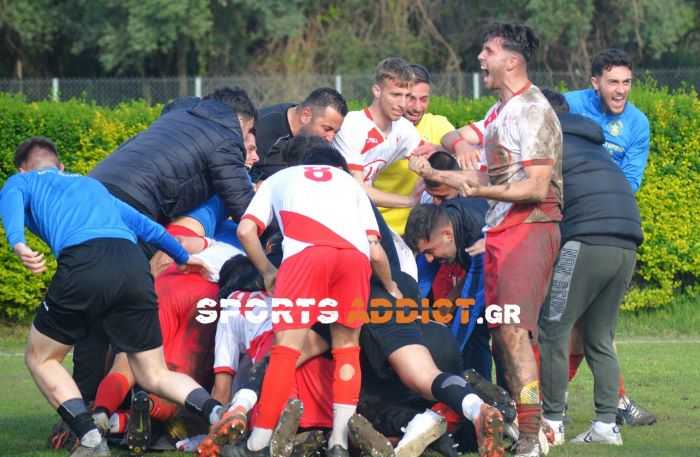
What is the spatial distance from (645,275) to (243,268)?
708cm

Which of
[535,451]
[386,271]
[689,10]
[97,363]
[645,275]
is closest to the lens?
[535,451]

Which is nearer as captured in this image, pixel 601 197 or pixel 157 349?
pixel 157 349

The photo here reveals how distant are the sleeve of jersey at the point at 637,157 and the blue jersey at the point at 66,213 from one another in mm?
3745

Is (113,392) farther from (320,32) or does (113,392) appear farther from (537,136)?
(320,32)

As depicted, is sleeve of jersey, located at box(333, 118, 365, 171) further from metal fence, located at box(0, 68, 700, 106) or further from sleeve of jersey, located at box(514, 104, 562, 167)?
metal fence, located at box(0, 68, 700, 106)

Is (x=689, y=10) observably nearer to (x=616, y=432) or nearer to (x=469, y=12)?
(x=469, y=12)

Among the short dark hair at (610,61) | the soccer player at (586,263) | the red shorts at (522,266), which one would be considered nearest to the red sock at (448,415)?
the red shorts at (522,266)

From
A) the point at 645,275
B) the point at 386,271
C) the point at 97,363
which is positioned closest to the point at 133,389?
the point at 97,363

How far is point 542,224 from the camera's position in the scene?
7645 millimetres

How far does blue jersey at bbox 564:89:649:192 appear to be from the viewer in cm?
970

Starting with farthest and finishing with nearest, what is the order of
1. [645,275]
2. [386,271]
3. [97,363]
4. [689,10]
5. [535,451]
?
[689,10] < [645,275] < [97,363] < [386,271] < [535,451]

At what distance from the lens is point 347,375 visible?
7281mm

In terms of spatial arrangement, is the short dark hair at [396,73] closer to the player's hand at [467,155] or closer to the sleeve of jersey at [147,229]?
the player's hand at [467,155]

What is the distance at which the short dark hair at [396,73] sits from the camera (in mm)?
9391
